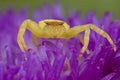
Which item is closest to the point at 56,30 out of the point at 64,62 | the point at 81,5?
the point at 64,62

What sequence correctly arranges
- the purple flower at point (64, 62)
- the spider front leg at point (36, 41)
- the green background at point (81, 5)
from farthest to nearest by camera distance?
→ the green background at point (81, 5)
the spider front leg at point (36, 41)
the purple flower at point (64, 62)

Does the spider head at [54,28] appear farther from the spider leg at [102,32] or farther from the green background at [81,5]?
the green background at [81,5]

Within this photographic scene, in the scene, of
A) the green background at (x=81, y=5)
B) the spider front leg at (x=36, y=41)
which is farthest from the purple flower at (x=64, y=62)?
the green background at (x=81, y=5)

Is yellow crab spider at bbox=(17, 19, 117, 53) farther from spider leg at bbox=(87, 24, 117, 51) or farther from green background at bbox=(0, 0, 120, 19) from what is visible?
green background at bbox=(0, 0, 120, 19)

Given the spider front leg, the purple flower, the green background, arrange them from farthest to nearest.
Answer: the green background < the spider front leg < the purple flower

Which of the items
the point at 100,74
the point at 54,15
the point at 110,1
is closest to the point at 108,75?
the point at 100,74

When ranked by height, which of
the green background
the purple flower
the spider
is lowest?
the purple flower

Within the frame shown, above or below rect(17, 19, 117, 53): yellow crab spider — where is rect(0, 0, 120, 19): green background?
above

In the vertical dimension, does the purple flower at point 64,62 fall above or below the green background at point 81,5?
below

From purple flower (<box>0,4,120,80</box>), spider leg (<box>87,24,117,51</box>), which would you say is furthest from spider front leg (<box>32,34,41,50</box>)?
spider leg (<box>87,24,117,51</box>)
